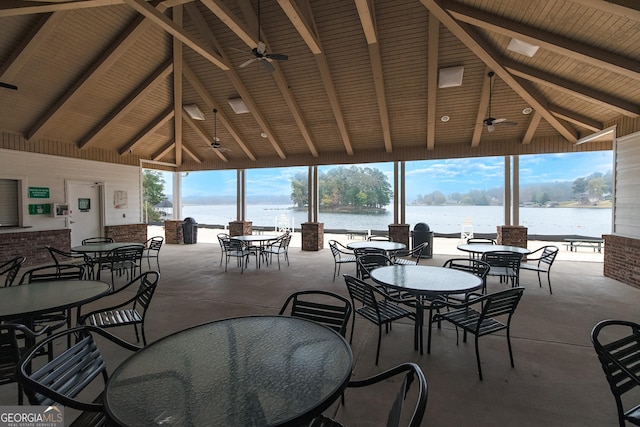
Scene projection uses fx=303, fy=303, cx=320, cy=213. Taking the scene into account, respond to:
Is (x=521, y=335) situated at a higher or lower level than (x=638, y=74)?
lower

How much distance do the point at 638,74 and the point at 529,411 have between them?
505cm

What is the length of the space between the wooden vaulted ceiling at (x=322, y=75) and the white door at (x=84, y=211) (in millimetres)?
1104

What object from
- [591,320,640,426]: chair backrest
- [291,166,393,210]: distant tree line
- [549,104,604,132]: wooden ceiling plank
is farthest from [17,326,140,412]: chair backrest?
[291,166,393,210]: distant tree line

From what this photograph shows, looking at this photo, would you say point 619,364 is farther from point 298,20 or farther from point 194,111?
point 194,111

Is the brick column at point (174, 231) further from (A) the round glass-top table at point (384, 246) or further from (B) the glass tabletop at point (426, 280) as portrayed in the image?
(B) the glass tabletop at point (426, 280)

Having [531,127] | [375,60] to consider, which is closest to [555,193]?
[531,127]

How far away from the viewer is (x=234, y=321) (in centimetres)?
215

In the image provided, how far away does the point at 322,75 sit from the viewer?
23.3 feet

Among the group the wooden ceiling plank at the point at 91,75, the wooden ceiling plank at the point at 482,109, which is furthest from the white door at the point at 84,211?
the wooden ceiling plank at the point at 482,109

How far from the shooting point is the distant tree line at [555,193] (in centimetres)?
2248

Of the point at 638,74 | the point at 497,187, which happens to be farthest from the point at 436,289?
the point at 497,187

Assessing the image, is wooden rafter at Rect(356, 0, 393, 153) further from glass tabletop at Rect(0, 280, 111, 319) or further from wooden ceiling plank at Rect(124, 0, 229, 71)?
glass tabletop at Rect(0, 280, 111, 319)

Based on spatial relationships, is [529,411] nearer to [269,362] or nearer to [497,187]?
[269,362]

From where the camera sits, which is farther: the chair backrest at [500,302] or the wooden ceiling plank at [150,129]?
the wooden ceiling plank at [150,129]
